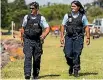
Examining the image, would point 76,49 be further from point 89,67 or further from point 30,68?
point 89,67

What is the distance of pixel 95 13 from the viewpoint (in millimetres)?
88312

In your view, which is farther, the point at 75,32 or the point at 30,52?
the point at 75,32

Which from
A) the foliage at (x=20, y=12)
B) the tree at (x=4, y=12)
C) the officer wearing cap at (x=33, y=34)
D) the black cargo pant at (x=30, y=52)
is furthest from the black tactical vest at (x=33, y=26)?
the tree at (x=4, y=12)

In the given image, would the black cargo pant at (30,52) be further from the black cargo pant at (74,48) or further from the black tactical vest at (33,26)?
the black cargo pant at (74,48)

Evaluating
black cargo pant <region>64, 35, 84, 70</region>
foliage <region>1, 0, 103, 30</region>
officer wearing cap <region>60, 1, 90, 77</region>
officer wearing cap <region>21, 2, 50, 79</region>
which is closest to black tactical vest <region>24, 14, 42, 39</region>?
officer wearing cap <region>21, 2, 50, 79</region>

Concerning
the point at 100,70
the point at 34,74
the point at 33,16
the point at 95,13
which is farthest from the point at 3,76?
the point at 95,13

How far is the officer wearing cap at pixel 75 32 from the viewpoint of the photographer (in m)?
11.4

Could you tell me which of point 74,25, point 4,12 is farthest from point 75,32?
point 4,12

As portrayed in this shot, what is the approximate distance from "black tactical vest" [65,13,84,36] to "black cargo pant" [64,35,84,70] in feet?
0.54

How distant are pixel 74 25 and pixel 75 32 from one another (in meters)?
0.18

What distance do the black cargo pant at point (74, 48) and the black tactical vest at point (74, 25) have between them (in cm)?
16

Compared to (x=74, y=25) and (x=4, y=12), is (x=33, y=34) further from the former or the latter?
(x=4, y=12)

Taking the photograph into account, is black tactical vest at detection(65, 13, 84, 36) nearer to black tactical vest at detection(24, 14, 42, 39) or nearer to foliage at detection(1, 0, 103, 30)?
black tactical vest at detection(24, 14, 42, 39)

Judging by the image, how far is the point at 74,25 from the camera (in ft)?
37.4
